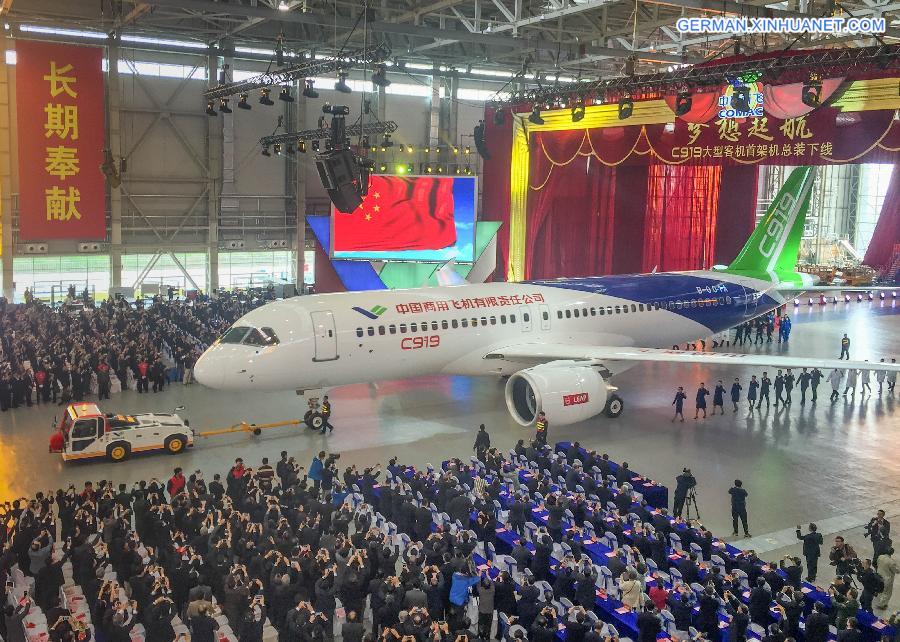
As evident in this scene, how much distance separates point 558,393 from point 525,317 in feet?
12.4

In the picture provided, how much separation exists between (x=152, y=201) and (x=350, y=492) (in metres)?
28.5

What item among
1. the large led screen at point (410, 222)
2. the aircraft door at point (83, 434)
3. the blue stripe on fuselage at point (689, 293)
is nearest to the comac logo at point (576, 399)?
the blue stripe on fuselage at point (689, 293)

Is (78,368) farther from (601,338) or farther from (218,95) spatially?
(601,338)

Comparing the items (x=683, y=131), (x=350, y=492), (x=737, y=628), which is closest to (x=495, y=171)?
(x=683, y=131)

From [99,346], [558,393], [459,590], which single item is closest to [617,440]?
[558,393]

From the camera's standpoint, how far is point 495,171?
4438cm

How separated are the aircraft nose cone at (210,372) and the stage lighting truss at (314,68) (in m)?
8.46

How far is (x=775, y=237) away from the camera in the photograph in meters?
29.0

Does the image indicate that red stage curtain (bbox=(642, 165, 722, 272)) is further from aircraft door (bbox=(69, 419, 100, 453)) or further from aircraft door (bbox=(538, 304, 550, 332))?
aircraft door (bbox=(69, 419, 100, 453))

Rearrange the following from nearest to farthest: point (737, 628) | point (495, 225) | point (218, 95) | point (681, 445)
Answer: point (737, 628) → point (681, 445) → point (218, 95) → point (495, 225)

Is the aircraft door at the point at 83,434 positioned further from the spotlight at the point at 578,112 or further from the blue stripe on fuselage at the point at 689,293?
the spotlight at the point at 578,112

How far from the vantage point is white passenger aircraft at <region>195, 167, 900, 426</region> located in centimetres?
2006

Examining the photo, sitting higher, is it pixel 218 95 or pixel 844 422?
pixel 218 95

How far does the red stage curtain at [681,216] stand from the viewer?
127ft
